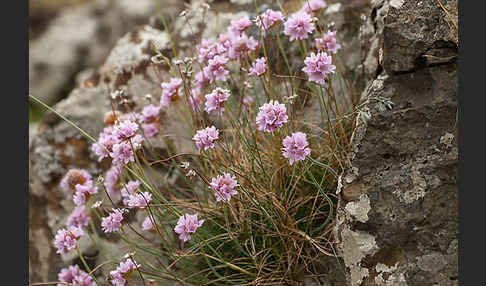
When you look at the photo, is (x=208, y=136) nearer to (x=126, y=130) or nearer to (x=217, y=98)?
(x=217, y=98)

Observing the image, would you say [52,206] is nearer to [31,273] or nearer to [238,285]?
[31,273]

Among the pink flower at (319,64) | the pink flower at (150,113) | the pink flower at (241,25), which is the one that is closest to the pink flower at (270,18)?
the pink flower at (241,25)

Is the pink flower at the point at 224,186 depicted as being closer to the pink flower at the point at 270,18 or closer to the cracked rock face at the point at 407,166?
the cracked rock face at the point at 407,166

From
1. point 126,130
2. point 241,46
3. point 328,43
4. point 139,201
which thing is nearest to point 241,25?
point 241,46

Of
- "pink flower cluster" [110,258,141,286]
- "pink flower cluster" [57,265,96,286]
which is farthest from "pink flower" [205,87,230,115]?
"pink flower cluster" [57,265,96,286]

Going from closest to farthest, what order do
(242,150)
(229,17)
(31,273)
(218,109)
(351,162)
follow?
(351,162) < (218,109) < (242,150) < (31,273) < (229,17)

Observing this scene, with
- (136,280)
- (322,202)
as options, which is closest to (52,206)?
(136,280)

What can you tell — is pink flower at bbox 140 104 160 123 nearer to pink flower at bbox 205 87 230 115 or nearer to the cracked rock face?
pink flower at bbox 205 87 230 115
